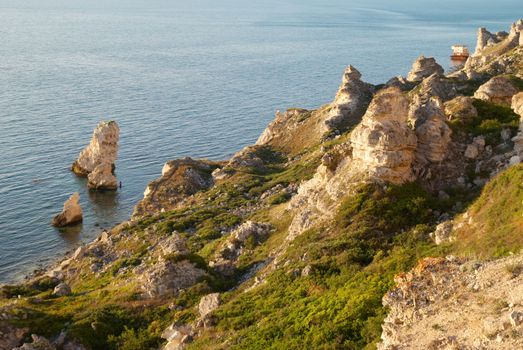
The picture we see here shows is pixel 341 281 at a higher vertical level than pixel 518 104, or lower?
lower

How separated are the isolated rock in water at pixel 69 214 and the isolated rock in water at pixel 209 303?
46.3 m

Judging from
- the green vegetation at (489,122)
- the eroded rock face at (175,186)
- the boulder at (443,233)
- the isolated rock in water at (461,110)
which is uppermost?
the isolated rock in water at (461,110)

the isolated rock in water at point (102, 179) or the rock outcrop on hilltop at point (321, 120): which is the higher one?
the rock outcrop on hilltop at point (321, 120)

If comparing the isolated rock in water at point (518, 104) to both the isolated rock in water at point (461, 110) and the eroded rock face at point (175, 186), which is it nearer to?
the isolated rock in water at point (461, 110)

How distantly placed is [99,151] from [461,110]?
65620 millimetres

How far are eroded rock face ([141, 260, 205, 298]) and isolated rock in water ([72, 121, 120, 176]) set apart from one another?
58.8m

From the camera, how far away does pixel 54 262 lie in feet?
220

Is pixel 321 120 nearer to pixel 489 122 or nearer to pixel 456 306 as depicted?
pixel 489 122

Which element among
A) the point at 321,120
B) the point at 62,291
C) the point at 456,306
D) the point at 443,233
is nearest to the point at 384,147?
the point at 443,233

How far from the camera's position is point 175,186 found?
263 feet

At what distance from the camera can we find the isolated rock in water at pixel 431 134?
42938 mm

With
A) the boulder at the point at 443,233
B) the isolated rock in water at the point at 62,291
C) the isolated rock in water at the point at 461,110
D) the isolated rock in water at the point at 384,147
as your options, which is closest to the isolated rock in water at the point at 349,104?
the isolated rock in water at the point at 461,110

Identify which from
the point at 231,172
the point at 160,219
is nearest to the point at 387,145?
the point at 160,219

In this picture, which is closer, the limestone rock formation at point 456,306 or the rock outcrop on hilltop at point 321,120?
the limestone rock formation at point 456,306
